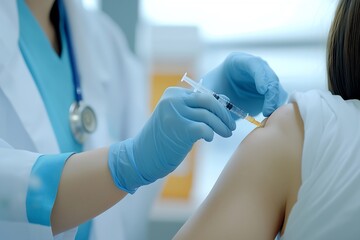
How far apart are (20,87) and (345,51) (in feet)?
2.56

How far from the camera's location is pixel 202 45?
Answer: 275 cm

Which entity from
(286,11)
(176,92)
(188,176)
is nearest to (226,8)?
(286,11)

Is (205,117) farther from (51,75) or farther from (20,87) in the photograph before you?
(51,75)

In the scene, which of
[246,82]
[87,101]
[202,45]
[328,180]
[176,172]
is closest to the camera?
[328,180]

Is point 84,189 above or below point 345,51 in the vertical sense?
below

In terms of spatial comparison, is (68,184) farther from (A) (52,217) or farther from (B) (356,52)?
(B) (356,52)

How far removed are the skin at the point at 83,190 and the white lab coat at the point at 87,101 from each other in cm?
6

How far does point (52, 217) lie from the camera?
109cm

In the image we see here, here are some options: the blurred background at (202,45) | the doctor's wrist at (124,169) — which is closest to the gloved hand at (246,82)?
the doctor's wrist at (124,169)

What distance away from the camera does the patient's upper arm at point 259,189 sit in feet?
2.94

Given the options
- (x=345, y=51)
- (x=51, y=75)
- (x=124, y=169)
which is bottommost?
(x=51, y=75)

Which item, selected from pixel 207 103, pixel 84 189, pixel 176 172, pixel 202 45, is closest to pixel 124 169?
pixel 84 189

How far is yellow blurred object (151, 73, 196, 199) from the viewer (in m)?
2.59

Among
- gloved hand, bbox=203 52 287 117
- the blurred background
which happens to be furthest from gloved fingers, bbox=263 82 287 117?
the blurred background
